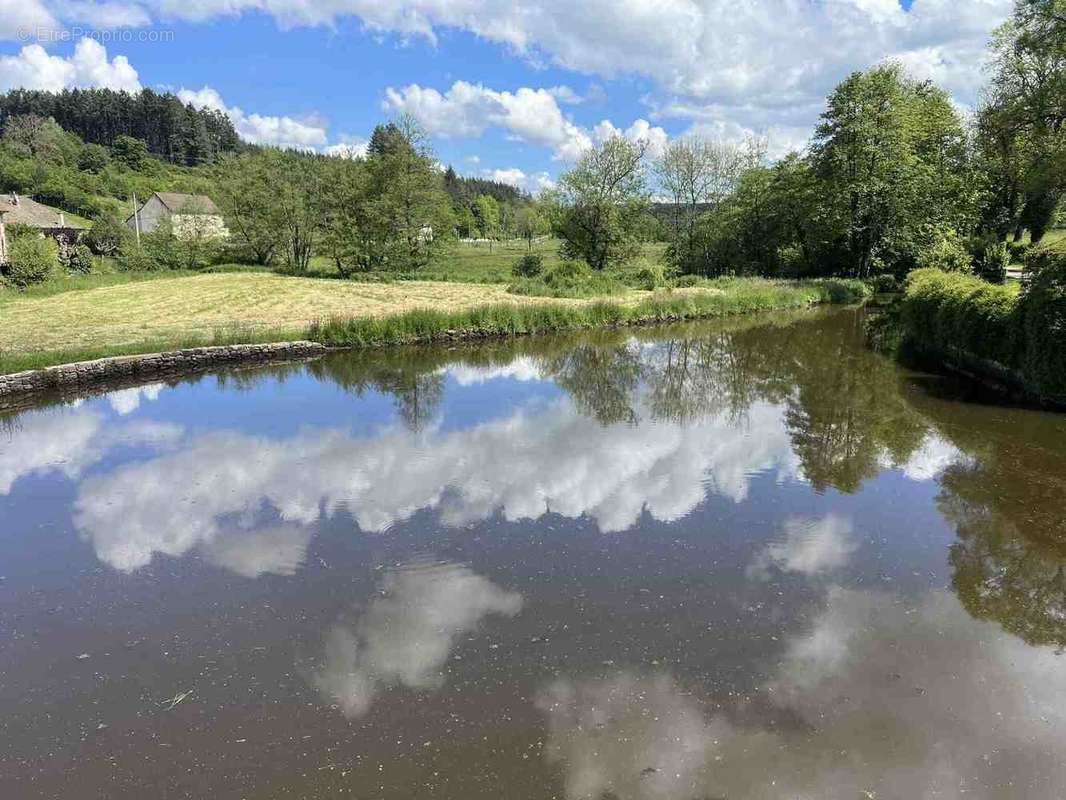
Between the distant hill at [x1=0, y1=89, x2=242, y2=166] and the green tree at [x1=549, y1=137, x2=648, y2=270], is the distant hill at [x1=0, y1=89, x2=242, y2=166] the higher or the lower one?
the higher one

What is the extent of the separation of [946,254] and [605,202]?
17.5 m

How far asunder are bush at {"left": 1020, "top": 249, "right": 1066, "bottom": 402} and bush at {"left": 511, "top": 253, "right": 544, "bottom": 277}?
86.9 feet

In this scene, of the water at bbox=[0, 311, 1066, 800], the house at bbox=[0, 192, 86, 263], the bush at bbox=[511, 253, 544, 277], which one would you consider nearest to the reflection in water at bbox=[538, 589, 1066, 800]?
the water at bbox=[0, 311, 1066, 800]

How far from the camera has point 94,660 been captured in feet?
16.1

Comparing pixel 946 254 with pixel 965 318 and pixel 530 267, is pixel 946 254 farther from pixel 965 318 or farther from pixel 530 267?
pixel 530 267

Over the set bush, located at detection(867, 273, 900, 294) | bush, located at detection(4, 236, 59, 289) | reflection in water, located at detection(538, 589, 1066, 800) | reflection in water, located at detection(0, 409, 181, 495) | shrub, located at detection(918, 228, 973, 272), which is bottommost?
reflection in water, located at detection(538, 589, 1066, 800)

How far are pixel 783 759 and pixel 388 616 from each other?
3147 millimetres

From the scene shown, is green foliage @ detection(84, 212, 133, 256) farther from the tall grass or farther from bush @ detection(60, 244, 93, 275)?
the tall grass

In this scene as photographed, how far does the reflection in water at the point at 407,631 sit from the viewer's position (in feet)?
15.0

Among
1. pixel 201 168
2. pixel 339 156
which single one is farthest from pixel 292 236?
pixel 201 168

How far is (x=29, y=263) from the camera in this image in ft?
89.7

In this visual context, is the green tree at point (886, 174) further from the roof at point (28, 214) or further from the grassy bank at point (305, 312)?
the roof at point (28, 214)

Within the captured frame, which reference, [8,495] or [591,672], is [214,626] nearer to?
[591,672]

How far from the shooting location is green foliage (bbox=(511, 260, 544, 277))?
36.0m
